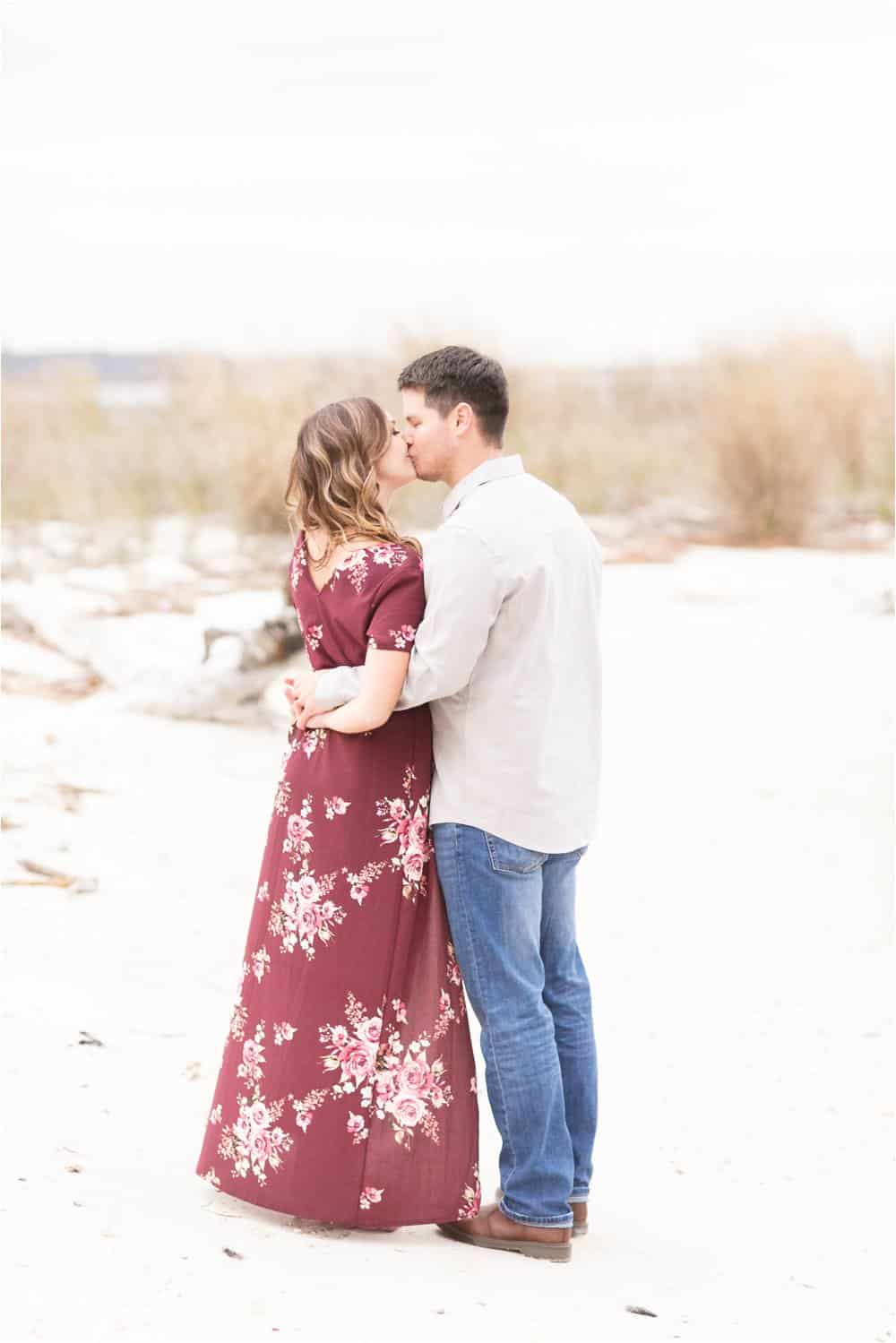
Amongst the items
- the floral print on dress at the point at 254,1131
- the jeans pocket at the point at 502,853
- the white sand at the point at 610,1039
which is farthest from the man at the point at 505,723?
the floral print on dress at the point at 254,1131

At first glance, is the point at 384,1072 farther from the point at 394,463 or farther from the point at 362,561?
the point at 394,463

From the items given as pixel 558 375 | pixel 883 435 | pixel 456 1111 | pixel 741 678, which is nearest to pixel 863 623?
pixel 741 678

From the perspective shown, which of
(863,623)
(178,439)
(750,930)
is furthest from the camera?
(178,439)

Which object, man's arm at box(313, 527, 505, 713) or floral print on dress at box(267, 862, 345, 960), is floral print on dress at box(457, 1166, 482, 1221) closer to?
floral print on dress at box(267, 862, 345, 960)

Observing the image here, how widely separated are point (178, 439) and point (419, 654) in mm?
10736

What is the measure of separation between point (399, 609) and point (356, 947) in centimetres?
55

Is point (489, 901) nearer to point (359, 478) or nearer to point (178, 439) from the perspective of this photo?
point (359, 478)

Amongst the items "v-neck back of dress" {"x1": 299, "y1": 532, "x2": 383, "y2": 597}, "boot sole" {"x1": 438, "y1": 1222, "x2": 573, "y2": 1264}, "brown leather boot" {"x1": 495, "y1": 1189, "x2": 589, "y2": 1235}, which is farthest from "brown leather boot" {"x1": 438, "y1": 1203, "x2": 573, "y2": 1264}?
"v-neck back of dress" {"x1": 299, "y1": 532, "x2": 383, "y2": 597}

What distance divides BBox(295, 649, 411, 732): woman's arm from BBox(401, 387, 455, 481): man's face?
315 millimetres

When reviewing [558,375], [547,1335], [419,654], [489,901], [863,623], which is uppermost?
[558,375]

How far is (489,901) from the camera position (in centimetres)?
262

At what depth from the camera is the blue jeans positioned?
8.61 ft

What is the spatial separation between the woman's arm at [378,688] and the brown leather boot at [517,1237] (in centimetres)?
85

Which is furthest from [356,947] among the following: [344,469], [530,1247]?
[344,469]
